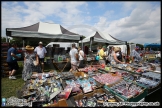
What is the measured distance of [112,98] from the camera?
1.65 metres

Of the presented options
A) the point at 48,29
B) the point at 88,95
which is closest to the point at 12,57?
the point at 48,29

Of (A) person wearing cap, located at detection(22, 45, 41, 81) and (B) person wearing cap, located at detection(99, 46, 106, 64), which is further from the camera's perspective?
(B) person wearing cap, located at detection(99, 46, 106, 64)

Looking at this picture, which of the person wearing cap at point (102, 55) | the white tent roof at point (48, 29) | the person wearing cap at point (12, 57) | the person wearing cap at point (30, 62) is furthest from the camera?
the white tent roof at point (48, 29)

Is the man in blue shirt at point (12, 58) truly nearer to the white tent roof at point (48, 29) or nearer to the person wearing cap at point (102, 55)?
the white tent roof at point (48, 29)

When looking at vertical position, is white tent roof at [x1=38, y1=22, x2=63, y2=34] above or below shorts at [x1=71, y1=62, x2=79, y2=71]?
above

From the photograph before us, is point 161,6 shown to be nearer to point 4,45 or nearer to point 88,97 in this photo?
point 88,97

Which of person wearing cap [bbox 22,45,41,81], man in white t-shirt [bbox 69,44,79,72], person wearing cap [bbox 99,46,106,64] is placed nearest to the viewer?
person wearing cap [bbox 22,45,41,81]

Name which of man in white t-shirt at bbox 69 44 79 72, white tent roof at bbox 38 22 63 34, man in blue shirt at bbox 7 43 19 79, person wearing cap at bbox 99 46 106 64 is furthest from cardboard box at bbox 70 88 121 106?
white tent roof at bbox 38 22 63 34

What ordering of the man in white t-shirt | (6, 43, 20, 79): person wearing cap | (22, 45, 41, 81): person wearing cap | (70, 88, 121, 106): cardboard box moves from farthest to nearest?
1. the man in white t-shirt
2. (6, 43, 20, 79): person wearing cap
3. (22, 45, 41, 81): person wearing cap
4. (70, 88, 121, 106): cardboard box

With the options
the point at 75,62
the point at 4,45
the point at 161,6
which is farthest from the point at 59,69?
the point at 161,6

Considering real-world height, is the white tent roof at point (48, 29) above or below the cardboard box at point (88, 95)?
above

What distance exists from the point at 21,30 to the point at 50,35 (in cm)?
125

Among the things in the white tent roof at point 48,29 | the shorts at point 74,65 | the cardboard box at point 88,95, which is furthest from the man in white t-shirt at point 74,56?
the cardboard box at point 88,95

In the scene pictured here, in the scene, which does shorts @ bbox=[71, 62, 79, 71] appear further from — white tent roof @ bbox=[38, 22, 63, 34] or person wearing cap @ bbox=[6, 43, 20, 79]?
white tent roof @ bbox=[38, 22, 63, 34]
